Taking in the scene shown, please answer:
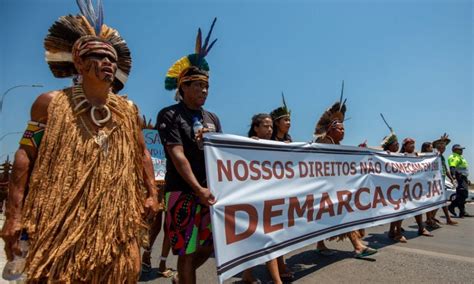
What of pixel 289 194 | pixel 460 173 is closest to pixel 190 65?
pixel 289 194

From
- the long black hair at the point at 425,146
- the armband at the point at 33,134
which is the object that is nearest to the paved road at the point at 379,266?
the long black hair at the point at 425,146

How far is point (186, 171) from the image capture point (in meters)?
2.75

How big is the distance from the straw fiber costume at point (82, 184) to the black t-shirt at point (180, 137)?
1.46 feet

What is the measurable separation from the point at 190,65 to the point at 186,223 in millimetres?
1322

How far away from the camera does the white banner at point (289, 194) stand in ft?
10.1

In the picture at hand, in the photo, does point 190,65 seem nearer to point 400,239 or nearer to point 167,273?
point 167,273

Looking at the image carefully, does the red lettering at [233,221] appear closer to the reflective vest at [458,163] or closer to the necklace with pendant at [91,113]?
the necklace with pendant at [91,113]

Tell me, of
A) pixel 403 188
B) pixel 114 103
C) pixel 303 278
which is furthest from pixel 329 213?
pixel 114 103

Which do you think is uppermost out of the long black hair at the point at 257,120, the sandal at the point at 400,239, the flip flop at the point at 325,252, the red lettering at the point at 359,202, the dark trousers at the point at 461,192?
the long black hair at the point at 257,120

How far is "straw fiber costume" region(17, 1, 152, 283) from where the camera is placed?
1.96 m

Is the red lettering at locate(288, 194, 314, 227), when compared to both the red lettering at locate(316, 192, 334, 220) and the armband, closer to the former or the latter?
the red lettering at locate(316, 192, 334, 220)

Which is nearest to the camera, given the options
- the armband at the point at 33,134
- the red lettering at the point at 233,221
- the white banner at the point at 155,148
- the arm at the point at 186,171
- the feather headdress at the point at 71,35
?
the armband at the point at 33,134

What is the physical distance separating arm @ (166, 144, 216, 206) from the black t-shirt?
7 centimetres

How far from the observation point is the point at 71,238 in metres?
1.96
